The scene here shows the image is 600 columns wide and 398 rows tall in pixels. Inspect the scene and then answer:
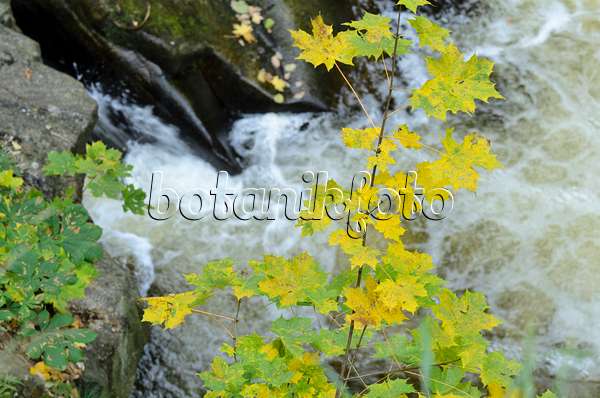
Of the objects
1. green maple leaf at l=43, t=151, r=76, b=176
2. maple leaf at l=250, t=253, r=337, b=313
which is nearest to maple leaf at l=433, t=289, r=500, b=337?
maple leaf at l=250, t=253, r=337, b=313

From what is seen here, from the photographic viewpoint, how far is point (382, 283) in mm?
2066

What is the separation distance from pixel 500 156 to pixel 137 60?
3.13 metres

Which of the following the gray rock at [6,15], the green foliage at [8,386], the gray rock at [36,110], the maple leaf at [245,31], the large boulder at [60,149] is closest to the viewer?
the green foliage at [8,386]

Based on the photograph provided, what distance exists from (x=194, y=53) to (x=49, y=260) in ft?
9.32

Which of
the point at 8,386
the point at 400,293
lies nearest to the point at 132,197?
the point at 8,386

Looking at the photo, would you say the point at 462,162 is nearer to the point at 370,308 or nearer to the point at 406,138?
the point at 406,138

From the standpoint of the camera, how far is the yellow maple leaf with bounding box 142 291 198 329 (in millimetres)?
2232

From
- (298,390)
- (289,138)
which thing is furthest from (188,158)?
(298,390)

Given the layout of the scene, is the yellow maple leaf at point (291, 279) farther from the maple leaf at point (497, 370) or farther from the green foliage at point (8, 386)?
the green foliage at point (8, 386)

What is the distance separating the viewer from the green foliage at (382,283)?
2.06 metres

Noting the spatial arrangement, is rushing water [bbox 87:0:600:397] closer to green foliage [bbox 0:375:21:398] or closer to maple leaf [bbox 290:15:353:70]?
green foliage [bbox 0:375:21:398]

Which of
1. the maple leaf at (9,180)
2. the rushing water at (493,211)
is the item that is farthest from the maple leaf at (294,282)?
the rushing water at (493,211)

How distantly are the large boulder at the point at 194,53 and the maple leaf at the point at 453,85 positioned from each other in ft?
12.1

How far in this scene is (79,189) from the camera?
4.11m
